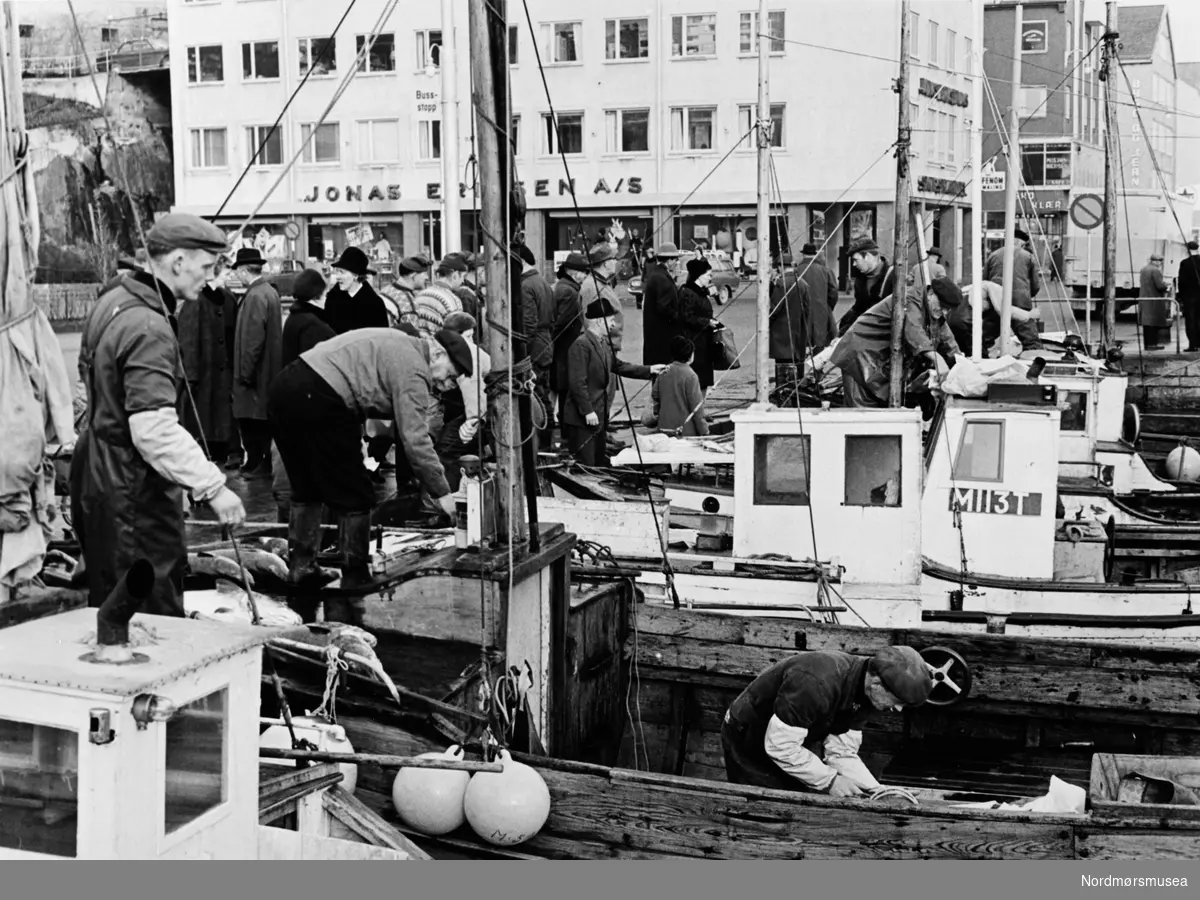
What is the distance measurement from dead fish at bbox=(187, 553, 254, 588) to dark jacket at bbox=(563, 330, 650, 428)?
6649 mm

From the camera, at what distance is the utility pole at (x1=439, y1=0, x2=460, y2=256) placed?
1850 cm

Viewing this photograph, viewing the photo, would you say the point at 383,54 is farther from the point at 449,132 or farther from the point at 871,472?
the point at 871,472

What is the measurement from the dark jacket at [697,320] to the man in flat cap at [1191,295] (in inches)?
425

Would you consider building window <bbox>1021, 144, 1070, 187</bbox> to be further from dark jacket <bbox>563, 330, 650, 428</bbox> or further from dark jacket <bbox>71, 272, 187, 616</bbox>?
dark jacket <bbox>71, 272, 187, 616</bbox>

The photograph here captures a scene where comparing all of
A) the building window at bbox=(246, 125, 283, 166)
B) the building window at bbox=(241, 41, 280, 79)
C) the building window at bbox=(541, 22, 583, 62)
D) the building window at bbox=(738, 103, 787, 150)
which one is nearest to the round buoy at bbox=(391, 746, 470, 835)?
the building window at bbox=(738, 103, 787, 150)

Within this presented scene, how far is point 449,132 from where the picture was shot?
19.0 m

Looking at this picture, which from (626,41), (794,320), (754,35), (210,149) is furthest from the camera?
(210,149)

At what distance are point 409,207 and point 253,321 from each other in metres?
30.3

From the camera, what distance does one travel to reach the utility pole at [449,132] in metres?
18.5

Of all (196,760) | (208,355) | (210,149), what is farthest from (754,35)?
(196,760)

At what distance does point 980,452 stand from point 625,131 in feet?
101

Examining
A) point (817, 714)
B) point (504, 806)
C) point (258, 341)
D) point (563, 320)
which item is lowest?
point (504, 806)

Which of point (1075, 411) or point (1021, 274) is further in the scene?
point (1021, 274)

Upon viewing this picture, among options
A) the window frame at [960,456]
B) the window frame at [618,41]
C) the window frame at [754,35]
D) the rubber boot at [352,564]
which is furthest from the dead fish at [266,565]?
the window frame at [618,41]
